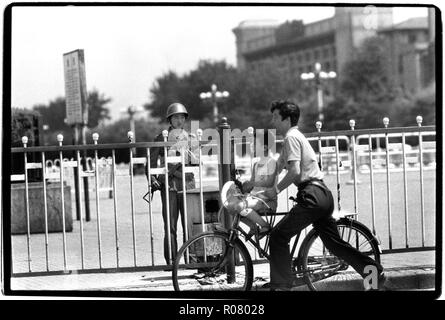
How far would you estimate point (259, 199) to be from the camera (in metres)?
5.74

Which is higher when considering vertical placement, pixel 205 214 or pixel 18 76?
pixel 18 76

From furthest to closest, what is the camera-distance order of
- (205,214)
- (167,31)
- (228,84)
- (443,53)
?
(228,84), (205,214), (167,31), (443,53)

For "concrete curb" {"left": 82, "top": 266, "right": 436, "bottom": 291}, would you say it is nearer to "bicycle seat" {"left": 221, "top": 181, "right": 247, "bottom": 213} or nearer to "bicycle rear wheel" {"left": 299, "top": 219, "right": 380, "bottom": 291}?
"bicycle rear wheel" {"left": 299, "top": 219, "right": 380, "bottom": 291}

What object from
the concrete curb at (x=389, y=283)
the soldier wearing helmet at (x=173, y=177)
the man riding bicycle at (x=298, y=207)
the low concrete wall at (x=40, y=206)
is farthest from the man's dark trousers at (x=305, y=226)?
the low concrete wall at (x=40, y=206)

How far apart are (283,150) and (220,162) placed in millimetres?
798

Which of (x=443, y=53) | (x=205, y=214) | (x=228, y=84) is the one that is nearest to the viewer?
(x=443, y=53)

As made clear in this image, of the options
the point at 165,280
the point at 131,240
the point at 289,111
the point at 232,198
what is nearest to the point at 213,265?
the point at 232,198

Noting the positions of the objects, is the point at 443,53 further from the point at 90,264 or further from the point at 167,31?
the point at 90,264

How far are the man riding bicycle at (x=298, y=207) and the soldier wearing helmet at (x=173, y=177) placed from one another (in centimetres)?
110

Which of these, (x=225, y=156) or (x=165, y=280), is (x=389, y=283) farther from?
(x=165, y=280)

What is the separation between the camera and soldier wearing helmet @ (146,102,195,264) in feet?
21.4
